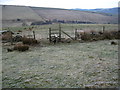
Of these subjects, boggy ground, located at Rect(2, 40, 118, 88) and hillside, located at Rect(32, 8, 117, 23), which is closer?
boggy ground, located at Rect(2, 40, 118, 88)

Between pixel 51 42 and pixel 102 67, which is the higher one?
pixel 51 42

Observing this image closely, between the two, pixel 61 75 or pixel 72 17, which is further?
pixel 72 17

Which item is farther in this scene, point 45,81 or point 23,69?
point 23,69

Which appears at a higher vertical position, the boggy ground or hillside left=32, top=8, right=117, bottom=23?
hillside left=32, top=8, right=117, bottom=23

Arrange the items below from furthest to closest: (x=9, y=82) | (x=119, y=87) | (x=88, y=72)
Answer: (x=88, y=72) → (x=9, y=82) → (x=119, y=87)

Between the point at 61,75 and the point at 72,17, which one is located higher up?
the point at 72,17

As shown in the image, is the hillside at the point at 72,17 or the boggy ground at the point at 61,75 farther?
the hillside at the point at 72,17

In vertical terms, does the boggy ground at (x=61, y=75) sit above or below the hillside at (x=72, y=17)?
below

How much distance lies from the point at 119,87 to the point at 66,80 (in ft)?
7.55

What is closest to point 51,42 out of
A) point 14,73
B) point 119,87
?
Answer: point 14,73

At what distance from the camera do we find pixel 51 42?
696 inches

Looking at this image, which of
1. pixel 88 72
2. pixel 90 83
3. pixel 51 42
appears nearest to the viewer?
pixel 90 83

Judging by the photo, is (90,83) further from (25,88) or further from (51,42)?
(51,42)

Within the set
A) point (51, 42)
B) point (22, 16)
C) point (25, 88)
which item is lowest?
→ point (25, 88)
